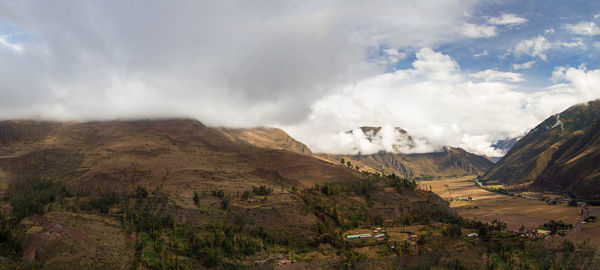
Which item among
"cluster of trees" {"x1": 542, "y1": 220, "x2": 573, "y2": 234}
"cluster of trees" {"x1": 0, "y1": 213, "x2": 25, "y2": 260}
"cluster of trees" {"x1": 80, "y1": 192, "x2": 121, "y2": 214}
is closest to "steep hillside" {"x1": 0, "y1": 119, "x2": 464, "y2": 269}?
"cluster of trees" {"x1": 80, "y1": 192, "x2": 121, "y2": 214}

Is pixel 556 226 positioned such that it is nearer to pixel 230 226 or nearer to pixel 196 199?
pixel 230 226

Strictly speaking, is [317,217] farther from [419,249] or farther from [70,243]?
[70,243]

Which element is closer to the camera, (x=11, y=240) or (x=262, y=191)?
(x=11, y=240)

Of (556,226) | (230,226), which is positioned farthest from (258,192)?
(556,226)

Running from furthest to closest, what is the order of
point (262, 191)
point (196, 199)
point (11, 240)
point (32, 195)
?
1. point (262, 191)
2. point (196, 199)
3. point (32, 195)
4. point (11, 240)

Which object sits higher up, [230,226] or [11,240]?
[11,240]

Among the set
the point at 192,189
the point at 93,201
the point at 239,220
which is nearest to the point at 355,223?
the point at 239,220

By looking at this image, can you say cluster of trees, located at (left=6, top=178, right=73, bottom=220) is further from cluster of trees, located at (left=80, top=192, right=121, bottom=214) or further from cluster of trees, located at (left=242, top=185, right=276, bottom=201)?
cluster of trees, located at (left=242, top=185, right=276, bottom=201)

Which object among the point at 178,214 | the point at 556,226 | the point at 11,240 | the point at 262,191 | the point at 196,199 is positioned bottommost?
the point at 556,226

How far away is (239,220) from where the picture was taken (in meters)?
143

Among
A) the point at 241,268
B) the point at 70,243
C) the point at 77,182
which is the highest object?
the point at 77,182

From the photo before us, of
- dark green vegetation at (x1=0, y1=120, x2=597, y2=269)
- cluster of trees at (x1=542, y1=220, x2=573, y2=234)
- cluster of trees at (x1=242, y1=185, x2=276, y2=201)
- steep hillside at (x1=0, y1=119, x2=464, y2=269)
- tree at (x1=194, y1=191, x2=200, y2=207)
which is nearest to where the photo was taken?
dark green vegetation at (x1=0, y1=120, x2=597, y2=269)

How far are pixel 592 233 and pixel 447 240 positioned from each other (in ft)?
205

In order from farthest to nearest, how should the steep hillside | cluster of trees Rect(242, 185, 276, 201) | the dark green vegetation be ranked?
cluster of trees Rect(242, 185, 276, 201) < the steep hillside < the dark green vegetation
